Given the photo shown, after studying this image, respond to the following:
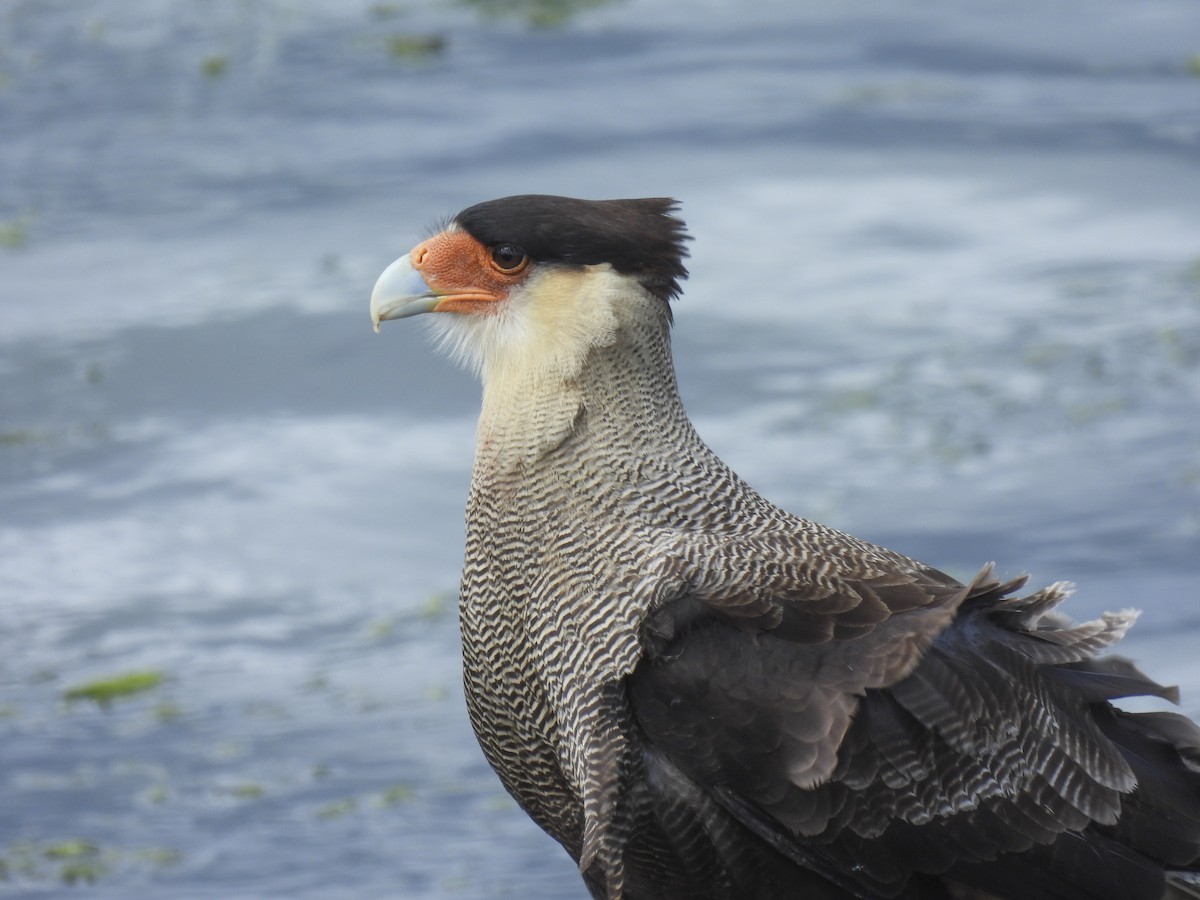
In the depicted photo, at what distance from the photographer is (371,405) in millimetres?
9102

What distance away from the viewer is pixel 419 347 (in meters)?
9.59

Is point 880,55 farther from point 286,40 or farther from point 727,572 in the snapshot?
point 727,572

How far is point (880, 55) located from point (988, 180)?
5.96 ft

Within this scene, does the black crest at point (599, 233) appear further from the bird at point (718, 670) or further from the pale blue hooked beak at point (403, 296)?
the pale blue hooked beak at point (403, 296)

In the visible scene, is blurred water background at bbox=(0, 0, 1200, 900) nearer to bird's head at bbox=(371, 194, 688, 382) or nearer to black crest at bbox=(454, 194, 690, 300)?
bird's head at bbox=(371, 194, 688, 382)

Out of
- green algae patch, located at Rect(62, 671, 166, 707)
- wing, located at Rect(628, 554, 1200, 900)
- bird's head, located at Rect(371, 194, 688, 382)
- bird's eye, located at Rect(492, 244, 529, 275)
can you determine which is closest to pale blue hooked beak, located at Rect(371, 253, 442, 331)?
bird's head, located at Rect(371, 194, 688, 382)

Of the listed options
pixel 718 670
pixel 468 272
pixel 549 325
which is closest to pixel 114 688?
pixel 468 272

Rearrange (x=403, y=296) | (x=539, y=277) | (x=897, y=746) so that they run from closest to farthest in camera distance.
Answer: (x=897, y=746), (x=539, y=277), (x=403, y=296)

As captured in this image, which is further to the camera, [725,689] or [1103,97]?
[1103,97]

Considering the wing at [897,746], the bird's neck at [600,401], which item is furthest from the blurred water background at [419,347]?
the wing at [897,746]

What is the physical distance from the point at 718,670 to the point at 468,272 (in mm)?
1162

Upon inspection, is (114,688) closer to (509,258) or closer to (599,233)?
(509,258)

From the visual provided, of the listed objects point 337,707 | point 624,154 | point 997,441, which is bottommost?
point 337,707

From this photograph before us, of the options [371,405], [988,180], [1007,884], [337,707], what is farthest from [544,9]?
[1007,884]
